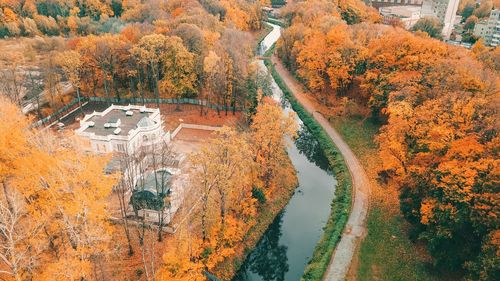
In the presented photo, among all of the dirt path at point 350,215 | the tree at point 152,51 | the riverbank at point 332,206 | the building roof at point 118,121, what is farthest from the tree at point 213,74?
the dirt path at point 350,215

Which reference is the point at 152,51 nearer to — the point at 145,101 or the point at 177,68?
the point at 177,68

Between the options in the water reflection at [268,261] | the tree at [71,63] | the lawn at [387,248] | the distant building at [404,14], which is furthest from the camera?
the distant building at [404,14]

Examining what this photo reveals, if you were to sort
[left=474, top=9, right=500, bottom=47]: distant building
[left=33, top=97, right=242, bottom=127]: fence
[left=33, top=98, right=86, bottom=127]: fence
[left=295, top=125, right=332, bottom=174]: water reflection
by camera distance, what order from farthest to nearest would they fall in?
[left=474, top=9, right=500, bottom=47]: distant building < [left=33, top=97, right=242, bottom=127]: fence < [left=33, top=98, right=86, bottom=127]: fence < [left=295, top=125, right=332, bottom=174]: water reflection

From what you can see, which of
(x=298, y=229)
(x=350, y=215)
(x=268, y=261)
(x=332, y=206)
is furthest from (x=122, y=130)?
(x=350, y=215)

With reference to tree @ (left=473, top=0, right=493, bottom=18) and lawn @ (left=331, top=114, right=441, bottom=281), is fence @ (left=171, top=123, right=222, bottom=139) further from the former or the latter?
Answer: tree @ (left=473, top=0, right=493, bottom=18)

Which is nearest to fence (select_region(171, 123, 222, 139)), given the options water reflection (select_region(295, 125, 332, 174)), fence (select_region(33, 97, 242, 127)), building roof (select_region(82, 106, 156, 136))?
fence (select_region(33, 97, 242, 127))

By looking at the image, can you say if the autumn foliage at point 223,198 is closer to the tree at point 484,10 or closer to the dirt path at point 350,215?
the dirt path at point 350,215
